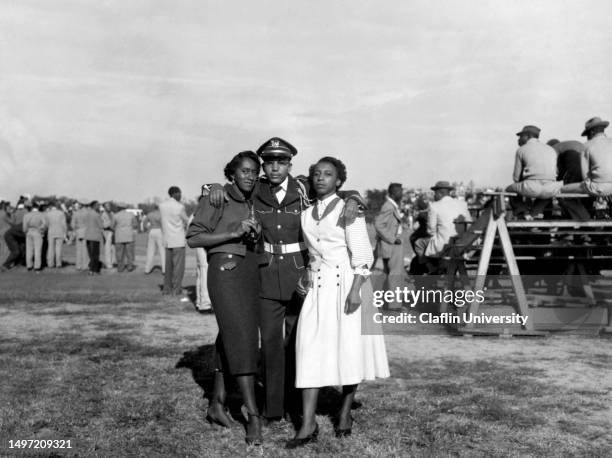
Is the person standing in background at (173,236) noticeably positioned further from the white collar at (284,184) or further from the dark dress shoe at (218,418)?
the white collar at (284,184)

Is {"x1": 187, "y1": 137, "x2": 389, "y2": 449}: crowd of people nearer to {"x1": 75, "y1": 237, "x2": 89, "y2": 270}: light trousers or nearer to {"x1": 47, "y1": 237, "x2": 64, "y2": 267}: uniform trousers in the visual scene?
{"x1": 75, "y1": 237, "x2": 89, "y2": 270}: light trousers

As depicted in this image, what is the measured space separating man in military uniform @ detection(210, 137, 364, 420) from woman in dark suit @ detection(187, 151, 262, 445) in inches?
4.1

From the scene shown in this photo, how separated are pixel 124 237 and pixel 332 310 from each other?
1346 cm

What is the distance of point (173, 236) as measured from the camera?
516 inches

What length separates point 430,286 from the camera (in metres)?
11.9

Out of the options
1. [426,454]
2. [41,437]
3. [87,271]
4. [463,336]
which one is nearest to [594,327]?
[463,336]

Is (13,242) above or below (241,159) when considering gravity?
below

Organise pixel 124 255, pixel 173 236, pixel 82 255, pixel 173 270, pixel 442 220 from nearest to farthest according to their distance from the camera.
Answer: pixel 442 220 < pixel 173 236 < pixel 173 270 < pixel 124 255 < pixel 82 255

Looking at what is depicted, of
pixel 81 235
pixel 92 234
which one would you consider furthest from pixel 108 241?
pixel 92 234

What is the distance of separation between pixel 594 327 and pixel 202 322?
551 cm

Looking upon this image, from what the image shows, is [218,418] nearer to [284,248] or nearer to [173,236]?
[284,248]

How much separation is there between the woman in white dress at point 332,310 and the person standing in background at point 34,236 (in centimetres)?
1515

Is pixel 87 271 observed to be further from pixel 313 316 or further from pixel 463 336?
pixel 313 316

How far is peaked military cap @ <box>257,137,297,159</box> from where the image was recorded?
517cm
